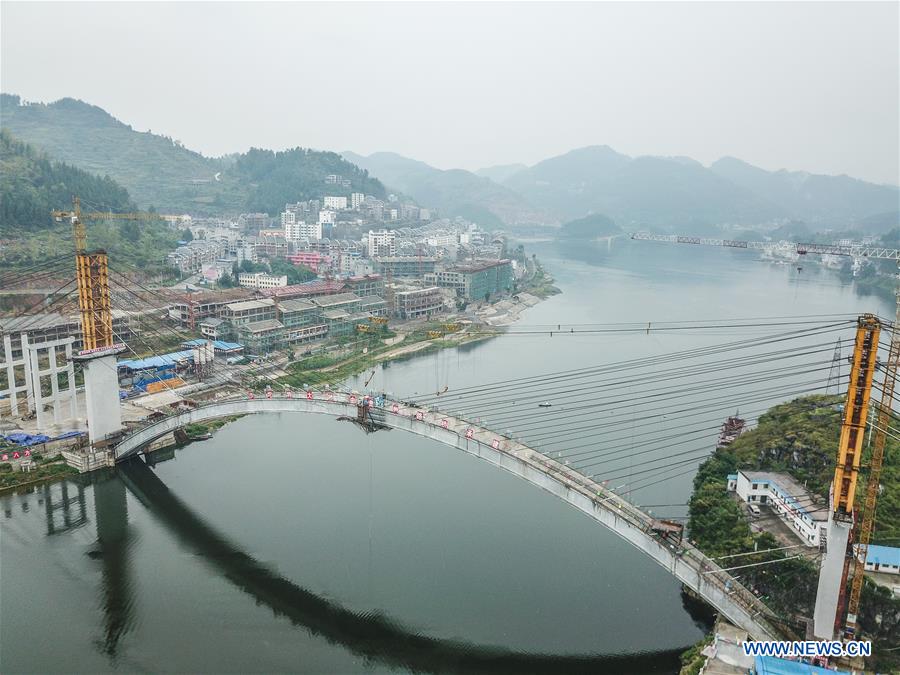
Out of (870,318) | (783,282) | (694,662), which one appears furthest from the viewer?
(783,282)

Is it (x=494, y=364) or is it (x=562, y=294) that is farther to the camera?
(x=562, y=294)

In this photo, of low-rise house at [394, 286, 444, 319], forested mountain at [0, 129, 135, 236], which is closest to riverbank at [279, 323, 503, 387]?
low-rise house at [394, 286, 444, 319]

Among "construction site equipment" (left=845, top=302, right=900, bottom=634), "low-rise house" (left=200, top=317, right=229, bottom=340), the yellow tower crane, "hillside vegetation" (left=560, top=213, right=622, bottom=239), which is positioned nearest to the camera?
"construction site equipment" (left=845, top=302, right=900, bottom=634)

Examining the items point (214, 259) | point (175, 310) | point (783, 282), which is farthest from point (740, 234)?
point (175, 310)

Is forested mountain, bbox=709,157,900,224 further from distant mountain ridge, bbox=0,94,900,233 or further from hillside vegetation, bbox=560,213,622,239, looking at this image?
hillside vegetation, bbox=560,213,622,239

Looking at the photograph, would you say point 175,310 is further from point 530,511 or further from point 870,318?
A: point 870,318

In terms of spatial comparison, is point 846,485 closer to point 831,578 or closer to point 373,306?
point 831,578

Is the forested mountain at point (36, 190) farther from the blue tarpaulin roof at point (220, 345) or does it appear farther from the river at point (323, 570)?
the river at point (323, 570)
